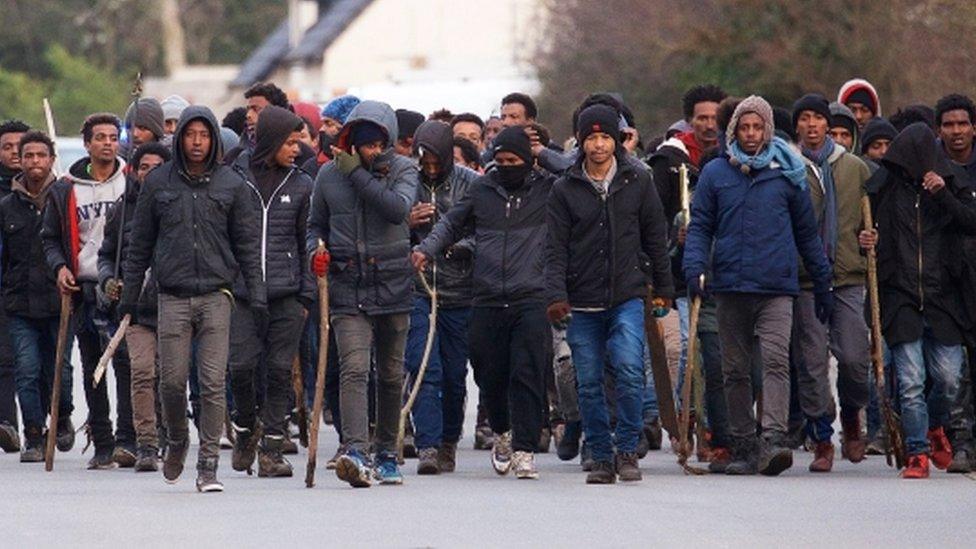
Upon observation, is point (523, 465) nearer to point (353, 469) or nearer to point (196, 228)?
point (353, 469)

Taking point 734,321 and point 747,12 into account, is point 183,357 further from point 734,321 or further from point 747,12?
point 747,12

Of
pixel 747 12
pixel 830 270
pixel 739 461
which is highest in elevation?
pixel 747 12

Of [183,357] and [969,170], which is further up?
[969,170]

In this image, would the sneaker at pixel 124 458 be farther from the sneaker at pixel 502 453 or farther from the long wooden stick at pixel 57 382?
the sneaker at pixel 502 453

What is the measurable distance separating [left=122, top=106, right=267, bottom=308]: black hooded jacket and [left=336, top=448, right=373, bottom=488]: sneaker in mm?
912

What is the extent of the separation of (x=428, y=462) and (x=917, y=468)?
8.73ft

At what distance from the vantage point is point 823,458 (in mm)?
16172

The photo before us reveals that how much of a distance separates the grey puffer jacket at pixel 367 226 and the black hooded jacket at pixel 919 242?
8.75 ft

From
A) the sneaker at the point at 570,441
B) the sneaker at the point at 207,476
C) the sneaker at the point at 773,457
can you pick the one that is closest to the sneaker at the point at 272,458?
the sneaker at the point at 207,476

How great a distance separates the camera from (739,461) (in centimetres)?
1580

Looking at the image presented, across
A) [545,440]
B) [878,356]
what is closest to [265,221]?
[545,440]

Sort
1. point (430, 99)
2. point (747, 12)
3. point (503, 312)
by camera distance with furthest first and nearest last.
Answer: point (747, 12)
point (430, 99)
point (503, 312)

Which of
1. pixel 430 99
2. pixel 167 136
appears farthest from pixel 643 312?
pixel 430 99

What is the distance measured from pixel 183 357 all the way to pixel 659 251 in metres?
2.56
